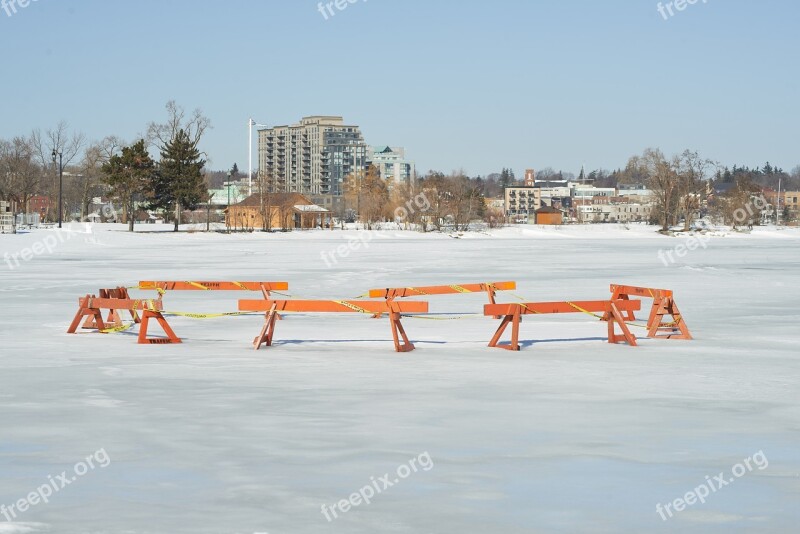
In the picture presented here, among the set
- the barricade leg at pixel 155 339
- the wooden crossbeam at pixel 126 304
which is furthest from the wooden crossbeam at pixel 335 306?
the wooden crossbeam at pixel 126 304

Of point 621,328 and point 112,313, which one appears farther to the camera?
point 112,313

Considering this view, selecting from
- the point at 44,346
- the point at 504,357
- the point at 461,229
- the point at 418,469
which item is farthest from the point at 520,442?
the point at 461,229

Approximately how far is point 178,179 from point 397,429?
92.4 metres

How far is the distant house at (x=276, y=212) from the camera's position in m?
110

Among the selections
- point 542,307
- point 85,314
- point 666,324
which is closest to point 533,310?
point 542,307

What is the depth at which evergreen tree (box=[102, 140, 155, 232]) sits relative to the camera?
94.4 metres

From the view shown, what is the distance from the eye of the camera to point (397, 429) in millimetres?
8586

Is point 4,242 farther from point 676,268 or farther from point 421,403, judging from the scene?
point 421,403

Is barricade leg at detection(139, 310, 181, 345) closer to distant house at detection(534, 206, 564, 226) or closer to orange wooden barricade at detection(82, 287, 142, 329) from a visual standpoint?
orange wooden barricade at detection(82, 287, 142, 329)

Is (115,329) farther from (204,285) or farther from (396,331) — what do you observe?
(396,331)

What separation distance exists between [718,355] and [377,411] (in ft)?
20.1

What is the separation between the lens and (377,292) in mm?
17891

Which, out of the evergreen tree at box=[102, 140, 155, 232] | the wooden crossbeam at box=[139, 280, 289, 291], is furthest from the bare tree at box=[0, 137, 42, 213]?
the wooden crossbeam at box=[139, 280, 289, 291]

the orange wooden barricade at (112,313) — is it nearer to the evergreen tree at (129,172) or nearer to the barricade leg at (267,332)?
the barricade leg at (267,332)
